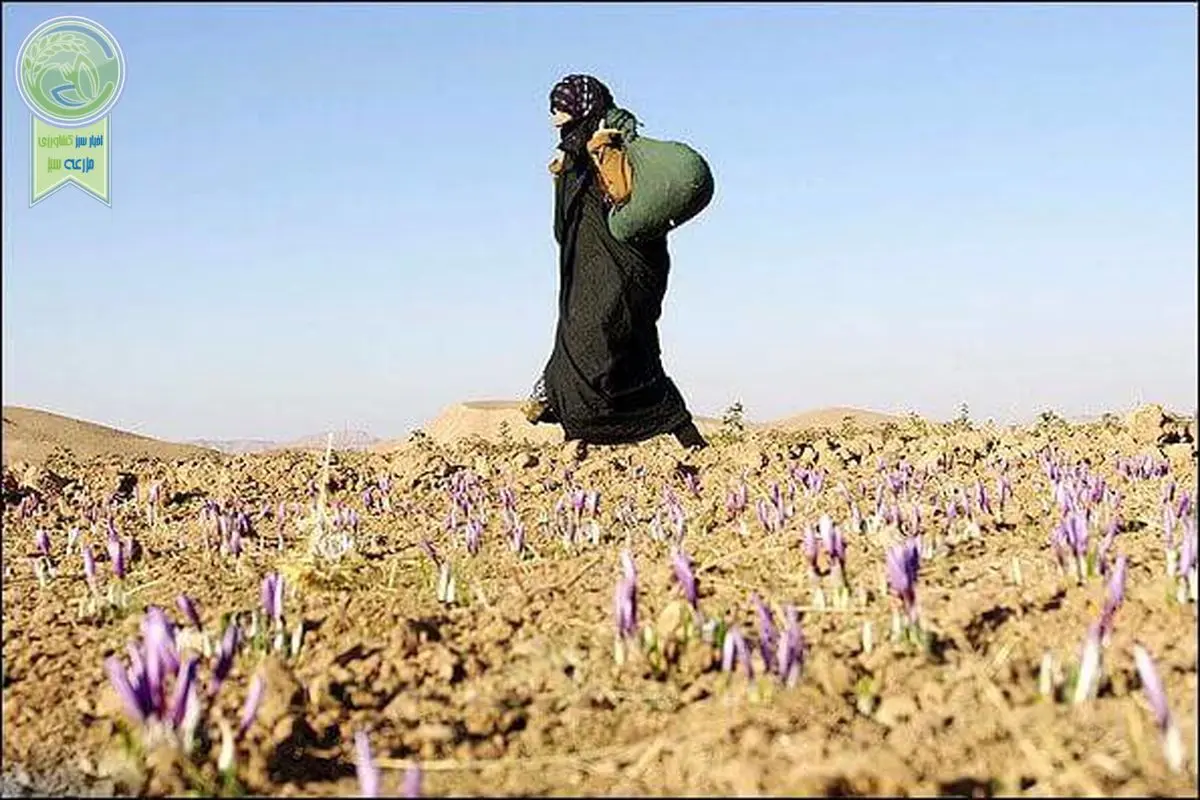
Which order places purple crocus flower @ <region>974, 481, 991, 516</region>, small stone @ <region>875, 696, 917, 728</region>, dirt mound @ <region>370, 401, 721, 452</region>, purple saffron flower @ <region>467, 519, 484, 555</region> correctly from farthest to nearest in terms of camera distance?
dirt mound @ <region>370, 401, 721, 452</region>
purple crocus flower @ <region>974, 481, 991, 516</region>
purple saffron flower @ <region>467, 519, 484, 555</region>
small stone @ <region>875, 696, 917, 728</region>

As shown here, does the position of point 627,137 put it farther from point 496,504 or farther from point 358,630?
point 358,630

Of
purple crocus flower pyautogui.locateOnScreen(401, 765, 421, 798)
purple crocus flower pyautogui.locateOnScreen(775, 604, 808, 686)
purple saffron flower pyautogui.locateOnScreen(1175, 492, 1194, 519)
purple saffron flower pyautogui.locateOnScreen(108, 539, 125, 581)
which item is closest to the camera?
purple crocus flower pyautogui.locateOnScreen(401, 765, 421, 798)

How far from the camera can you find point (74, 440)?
17.6 meters

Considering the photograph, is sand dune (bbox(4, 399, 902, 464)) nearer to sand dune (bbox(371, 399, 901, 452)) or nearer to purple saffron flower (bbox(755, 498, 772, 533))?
sand dune (bbox(371, 399, 901, 452))

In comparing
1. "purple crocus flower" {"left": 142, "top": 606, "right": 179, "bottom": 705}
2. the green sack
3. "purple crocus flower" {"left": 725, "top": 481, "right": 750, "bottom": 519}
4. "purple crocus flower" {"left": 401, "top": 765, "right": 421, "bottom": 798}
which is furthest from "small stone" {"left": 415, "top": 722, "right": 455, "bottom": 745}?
the green sack

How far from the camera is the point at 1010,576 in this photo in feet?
13.2

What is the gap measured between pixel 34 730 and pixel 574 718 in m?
1.33

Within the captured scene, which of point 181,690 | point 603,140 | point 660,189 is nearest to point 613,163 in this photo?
point 603,140

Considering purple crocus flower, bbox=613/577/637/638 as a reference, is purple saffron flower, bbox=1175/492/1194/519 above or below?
above

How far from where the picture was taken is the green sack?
7891 millimetres

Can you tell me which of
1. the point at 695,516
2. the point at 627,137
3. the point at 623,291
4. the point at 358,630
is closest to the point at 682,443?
the point at 623,291

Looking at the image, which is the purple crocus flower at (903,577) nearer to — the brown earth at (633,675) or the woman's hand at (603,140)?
the brown earth at (633,675)

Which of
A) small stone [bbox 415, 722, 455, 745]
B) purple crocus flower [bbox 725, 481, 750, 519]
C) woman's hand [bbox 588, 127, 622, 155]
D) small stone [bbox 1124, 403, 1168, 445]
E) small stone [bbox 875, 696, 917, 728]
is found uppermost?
woman's hand [bbox 588, 127, 622, 155]

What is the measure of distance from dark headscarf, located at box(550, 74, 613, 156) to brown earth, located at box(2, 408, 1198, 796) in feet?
11.0
